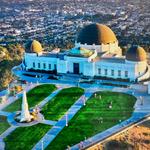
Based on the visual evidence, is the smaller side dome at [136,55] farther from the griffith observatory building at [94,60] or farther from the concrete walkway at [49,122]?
the concrete walkway at [49,122]

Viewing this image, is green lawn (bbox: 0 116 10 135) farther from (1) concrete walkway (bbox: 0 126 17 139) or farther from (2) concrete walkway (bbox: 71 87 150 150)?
(2) concrete walkway (bbox: 71 87 150 150)

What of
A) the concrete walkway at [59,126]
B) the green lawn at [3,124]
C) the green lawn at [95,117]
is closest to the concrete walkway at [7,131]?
the green lawn at [3,124]

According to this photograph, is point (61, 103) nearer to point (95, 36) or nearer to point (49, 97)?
point (49, 97)

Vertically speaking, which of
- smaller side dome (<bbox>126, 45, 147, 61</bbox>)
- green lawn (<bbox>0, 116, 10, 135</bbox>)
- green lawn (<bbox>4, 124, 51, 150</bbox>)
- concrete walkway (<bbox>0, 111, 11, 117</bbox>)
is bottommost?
green lawn (<bbox>4, 124, 51, 150</bbox>)

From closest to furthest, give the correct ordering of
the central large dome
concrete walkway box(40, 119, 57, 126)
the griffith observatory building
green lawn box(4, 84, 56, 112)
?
1. concrete walkway box(40, 119, 57, 126)
2. green lawn box(4, 84, 56, 112)
3. the griffith observatory building
4. the central large dome

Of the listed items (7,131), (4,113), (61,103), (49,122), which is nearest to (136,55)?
(61,103)

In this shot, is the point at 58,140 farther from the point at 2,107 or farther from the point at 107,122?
the point at 2,107

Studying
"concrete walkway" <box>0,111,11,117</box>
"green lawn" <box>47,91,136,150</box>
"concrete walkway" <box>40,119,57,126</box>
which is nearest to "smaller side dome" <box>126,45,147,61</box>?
"green lawn" <box>47,91,136,150</box>
